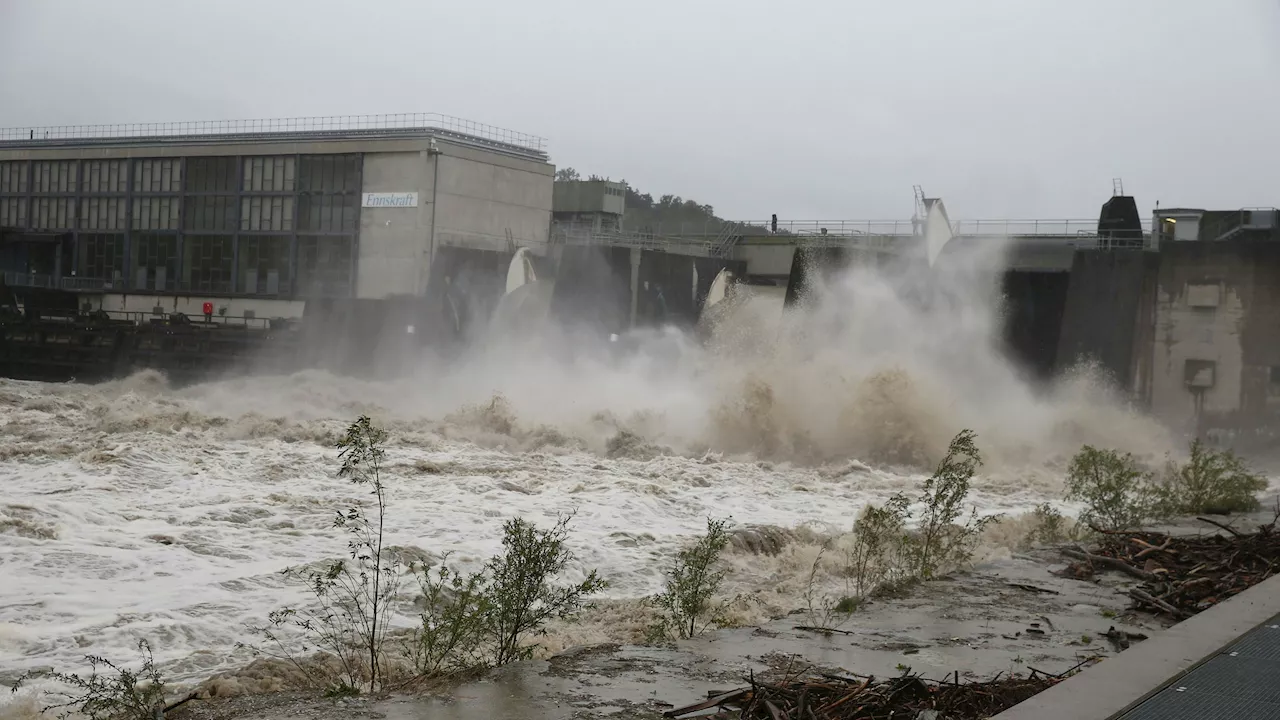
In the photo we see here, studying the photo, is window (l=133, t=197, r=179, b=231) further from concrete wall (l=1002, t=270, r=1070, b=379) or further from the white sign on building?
concrete wall (l=1002, t=270, r=1070, b=379)

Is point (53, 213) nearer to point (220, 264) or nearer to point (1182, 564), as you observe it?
point (220, 264)

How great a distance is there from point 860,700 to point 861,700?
0.03ft

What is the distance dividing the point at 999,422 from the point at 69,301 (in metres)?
51.5

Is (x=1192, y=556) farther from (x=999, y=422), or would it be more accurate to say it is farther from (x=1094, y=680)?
(x=999, y=422)

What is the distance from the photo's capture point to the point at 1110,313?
37594mm

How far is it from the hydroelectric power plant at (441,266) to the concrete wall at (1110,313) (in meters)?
0.07

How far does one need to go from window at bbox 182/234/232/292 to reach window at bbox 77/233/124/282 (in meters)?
4.90

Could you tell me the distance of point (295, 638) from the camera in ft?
39.3

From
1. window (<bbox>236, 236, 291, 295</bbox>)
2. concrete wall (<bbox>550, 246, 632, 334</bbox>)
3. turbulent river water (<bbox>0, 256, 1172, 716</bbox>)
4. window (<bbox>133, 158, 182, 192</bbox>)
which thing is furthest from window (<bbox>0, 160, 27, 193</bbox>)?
concrete wall (<bbox>550, 246, 632, 334</bbox>)

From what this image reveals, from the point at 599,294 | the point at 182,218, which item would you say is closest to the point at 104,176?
the point at 182,218

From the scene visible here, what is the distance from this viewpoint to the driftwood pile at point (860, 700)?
5934 millimetres

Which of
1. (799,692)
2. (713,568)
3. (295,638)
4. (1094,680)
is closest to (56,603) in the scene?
(295,638)

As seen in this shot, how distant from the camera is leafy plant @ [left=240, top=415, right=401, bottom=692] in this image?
8.58 m

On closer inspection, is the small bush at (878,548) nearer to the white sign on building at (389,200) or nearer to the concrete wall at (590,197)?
the white sign on building at (389,200)
